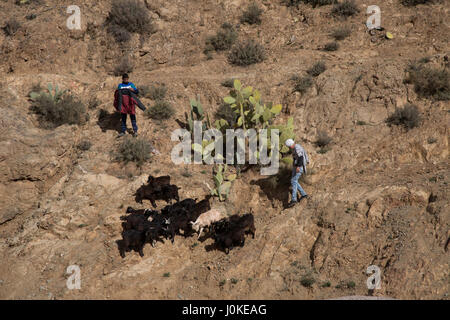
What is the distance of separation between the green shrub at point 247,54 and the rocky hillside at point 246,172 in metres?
0.36

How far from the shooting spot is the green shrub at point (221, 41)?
15492mm

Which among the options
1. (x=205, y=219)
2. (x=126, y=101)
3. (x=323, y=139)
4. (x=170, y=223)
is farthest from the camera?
(x=126, y=101)

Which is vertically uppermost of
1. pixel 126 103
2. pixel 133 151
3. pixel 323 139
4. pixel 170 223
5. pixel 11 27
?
pixel 11 27

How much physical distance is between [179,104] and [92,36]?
17.8 ft

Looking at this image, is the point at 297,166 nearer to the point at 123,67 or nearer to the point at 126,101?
the point at 126,101

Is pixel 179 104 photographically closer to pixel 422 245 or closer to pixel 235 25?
pixel 235 25

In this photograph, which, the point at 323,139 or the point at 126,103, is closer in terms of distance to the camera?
the point at 323,139

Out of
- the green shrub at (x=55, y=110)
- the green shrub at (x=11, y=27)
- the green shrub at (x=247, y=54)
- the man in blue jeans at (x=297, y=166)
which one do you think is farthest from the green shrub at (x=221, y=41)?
the man in blue jeans at (x=297, y=166)

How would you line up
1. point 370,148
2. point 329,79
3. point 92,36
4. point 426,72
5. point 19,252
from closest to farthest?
point 19,252 < point 370,148 < point 426,72 < point 329,79 < point 92,36

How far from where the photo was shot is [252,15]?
16.4m

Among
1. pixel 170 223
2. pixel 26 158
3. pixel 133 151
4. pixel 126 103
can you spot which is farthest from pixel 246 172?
pixel 26 158

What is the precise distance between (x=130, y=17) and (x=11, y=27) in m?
4.41
